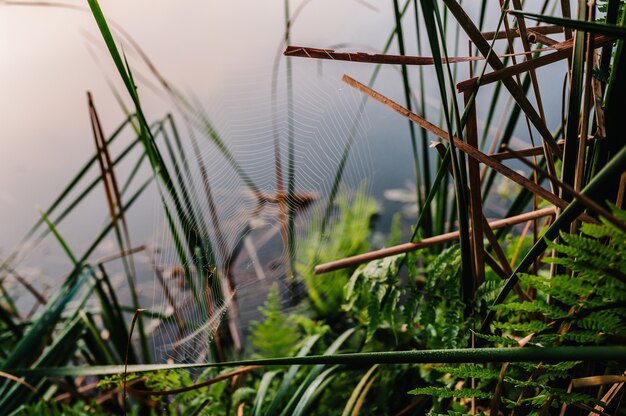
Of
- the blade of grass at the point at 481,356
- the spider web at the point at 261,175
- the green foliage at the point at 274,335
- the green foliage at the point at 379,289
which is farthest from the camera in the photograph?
the spider web at the point at 261,175

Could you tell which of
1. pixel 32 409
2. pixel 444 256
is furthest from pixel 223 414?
pixel 444 256

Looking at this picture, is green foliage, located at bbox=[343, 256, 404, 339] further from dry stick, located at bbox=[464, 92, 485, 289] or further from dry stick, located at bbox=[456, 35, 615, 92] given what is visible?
dry stick, located at bbox=[456, 35, 615, 92]

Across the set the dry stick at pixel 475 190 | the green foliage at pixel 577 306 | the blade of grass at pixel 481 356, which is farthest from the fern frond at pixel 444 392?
the dry stick at pixel 475 190

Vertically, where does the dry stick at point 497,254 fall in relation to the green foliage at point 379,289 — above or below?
above

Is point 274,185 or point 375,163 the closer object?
point 274,185

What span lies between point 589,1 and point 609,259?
33 centimetres

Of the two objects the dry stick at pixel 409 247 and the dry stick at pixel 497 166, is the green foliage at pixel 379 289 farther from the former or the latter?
the dry stick at pixel 497 166

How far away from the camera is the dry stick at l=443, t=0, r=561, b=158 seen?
58 cm

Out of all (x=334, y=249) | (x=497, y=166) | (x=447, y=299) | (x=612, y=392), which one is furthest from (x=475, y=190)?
(x=334, y=249)

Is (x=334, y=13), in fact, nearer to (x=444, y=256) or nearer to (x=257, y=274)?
(x=257, y=274)

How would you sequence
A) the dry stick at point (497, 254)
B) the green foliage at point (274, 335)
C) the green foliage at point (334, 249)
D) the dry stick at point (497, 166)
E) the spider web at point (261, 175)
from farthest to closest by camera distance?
the spider web at point (261, 175), the green foliage at point (334, 249), the green foliage at point (274, 335), the dry stick at point (497, 254), the dry stick at point (497, 166)

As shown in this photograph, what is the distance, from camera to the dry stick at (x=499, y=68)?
0.58 meters

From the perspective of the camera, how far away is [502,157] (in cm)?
70

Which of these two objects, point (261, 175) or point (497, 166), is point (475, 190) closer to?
point (497, 166)
